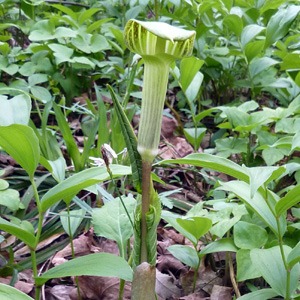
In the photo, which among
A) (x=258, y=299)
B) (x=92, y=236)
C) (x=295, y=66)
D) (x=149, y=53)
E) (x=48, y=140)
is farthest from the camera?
(x=48, y=140)

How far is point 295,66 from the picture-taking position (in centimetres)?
147

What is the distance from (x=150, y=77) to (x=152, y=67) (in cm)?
2

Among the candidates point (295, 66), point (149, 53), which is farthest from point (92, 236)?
point (295, 66)

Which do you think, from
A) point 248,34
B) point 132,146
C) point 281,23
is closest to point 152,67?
point 132,146

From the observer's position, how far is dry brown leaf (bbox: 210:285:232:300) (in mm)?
1014

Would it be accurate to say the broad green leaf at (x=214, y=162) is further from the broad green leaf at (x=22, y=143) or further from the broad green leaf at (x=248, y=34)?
the broad green leaf at (x=248, y=34)

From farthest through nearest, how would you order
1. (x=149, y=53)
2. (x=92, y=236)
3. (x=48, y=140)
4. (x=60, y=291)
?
(x=48, y=140) < (x=92, y=236) < (x=60, y=291) < (x=149, y=53)

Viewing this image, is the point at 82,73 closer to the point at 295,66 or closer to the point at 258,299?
the point at 295,66

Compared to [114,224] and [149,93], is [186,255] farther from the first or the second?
[149,93]

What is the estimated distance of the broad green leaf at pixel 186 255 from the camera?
981 millimetres

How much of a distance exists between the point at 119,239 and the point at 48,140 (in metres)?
0.83

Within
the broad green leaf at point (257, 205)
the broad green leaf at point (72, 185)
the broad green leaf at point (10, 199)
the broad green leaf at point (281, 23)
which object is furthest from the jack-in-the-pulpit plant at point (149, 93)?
the broad green leaf at point (281, 23)

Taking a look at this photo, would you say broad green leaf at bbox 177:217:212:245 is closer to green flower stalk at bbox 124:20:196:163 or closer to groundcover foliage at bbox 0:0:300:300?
groundcover foliage at bbox 0:0:300:300

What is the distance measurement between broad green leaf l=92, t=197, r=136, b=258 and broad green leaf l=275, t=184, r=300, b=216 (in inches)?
13.7
